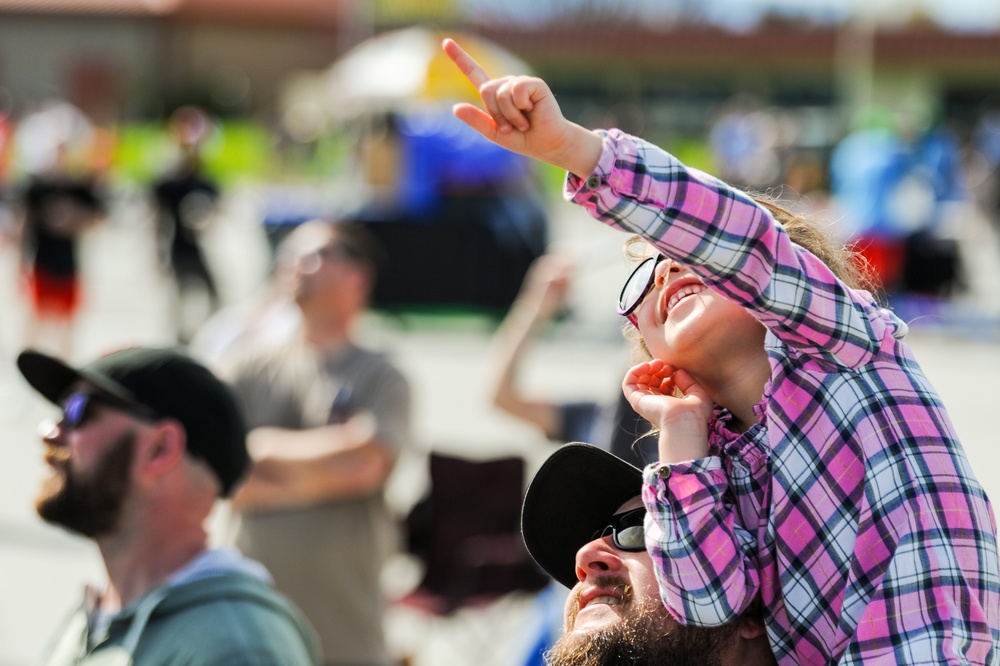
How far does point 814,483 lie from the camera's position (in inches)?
59.8

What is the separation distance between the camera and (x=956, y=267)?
Answer: 13.4 m

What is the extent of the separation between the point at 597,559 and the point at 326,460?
235 centimetres

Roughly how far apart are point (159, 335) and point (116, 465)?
10.6 m

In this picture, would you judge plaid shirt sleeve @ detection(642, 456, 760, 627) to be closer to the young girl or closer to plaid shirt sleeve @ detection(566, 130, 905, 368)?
the young girl

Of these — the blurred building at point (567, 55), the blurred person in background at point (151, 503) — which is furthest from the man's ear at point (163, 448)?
the blurred building at point (567, 55)

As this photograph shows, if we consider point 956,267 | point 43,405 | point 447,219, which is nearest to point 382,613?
point 43,405

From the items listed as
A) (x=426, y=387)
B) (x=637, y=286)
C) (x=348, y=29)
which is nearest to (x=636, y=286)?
(x=637, y=286)

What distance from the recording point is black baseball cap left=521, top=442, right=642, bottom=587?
188cm

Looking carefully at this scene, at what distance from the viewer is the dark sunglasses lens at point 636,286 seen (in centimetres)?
170

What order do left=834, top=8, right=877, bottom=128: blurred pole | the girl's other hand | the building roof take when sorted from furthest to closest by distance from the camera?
the building roof
left=834, top=8, right=877, bottom=128: blurred pole
the girl's other hand

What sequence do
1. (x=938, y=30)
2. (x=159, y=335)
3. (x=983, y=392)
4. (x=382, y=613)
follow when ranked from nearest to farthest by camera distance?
(x=382, y=613) < (x=983, y=392) < (x=159, y=335) < (x=938, y=30)

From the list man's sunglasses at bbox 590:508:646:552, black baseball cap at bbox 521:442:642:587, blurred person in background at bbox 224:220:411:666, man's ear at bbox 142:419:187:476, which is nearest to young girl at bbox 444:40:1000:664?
man's sunglasses at bbox 590:508:646:552

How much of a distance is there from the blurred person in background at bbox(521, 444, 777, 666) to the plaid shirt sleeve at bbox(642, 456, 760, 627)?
0.06 metres

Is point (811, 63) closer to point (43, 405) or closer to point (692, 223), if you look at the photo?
point (43, 405)
